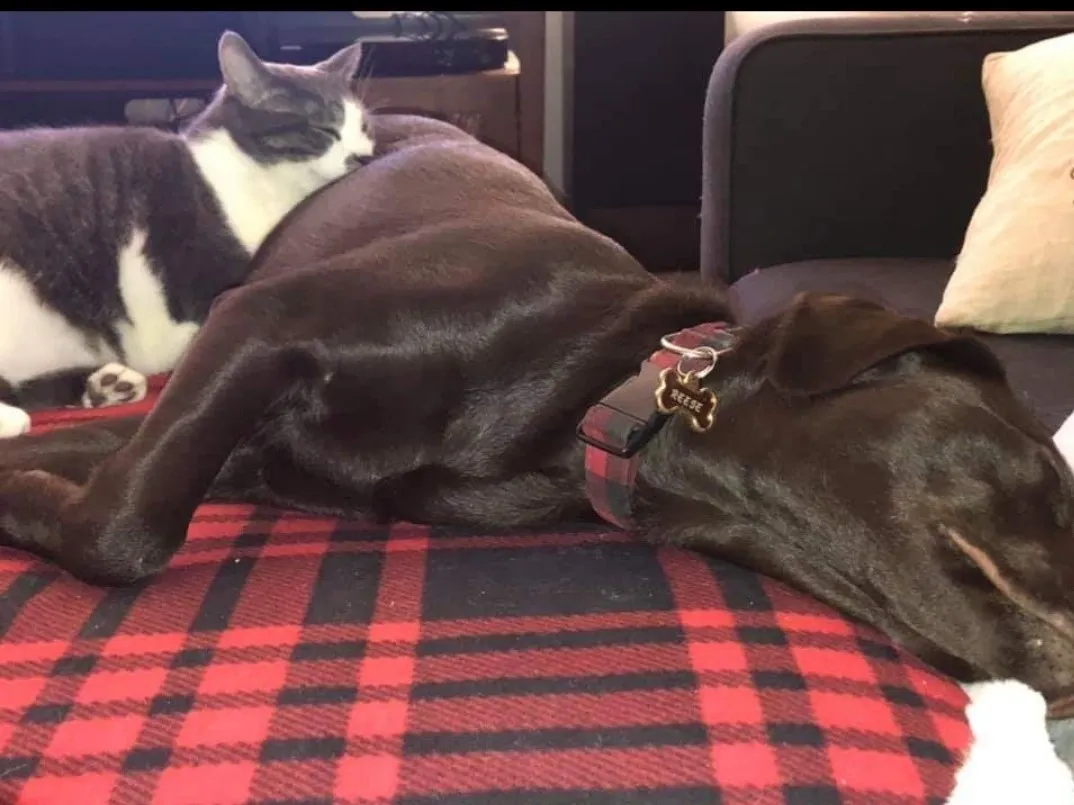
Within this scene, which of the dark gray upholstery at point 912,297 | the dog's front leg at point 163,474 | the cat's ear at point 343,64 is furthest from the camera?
the cat's ear at point 343,64

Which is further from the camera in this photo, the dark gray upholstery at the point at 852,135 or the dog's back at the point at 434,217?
the dark gray upholstery at the point at 852,135

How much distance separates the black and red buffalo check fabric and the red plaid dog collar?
0.07 m

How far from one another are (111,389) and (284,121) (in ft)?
1.84

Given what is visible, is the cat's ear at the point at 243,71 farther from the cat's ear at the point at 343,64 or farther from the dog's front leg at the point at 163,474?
the dog's front leg at the point at 163,474

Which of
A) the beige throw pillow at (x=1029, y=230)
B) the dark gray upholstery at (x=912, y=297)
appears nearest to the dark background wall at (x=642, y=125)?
the dark gray upholstery at (x=912, y=297)

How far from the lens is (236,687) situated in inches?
38.1

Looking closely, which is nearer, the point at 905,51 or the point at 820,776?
the point at 820,776

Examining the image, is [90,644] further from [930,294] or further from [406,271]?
[930,294]

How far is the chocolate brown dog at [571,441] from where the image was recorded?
1012 mm

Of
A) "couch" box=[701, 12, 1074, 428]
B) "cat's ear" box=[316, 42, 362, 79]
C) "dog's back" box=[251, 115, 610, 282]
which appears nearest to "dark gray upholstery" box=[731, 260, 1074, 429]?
"couch" box=[701, 12, 1074, 428]

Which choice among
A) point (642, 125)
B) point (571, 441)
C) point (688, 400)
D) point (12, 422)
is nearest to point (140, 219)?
point (12, 422)

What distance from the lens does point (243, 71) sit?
6.12 feet

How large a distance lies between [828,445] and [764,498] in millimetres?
83

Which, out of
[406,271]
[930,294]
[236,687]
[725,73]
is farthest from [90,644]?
[725,73]
